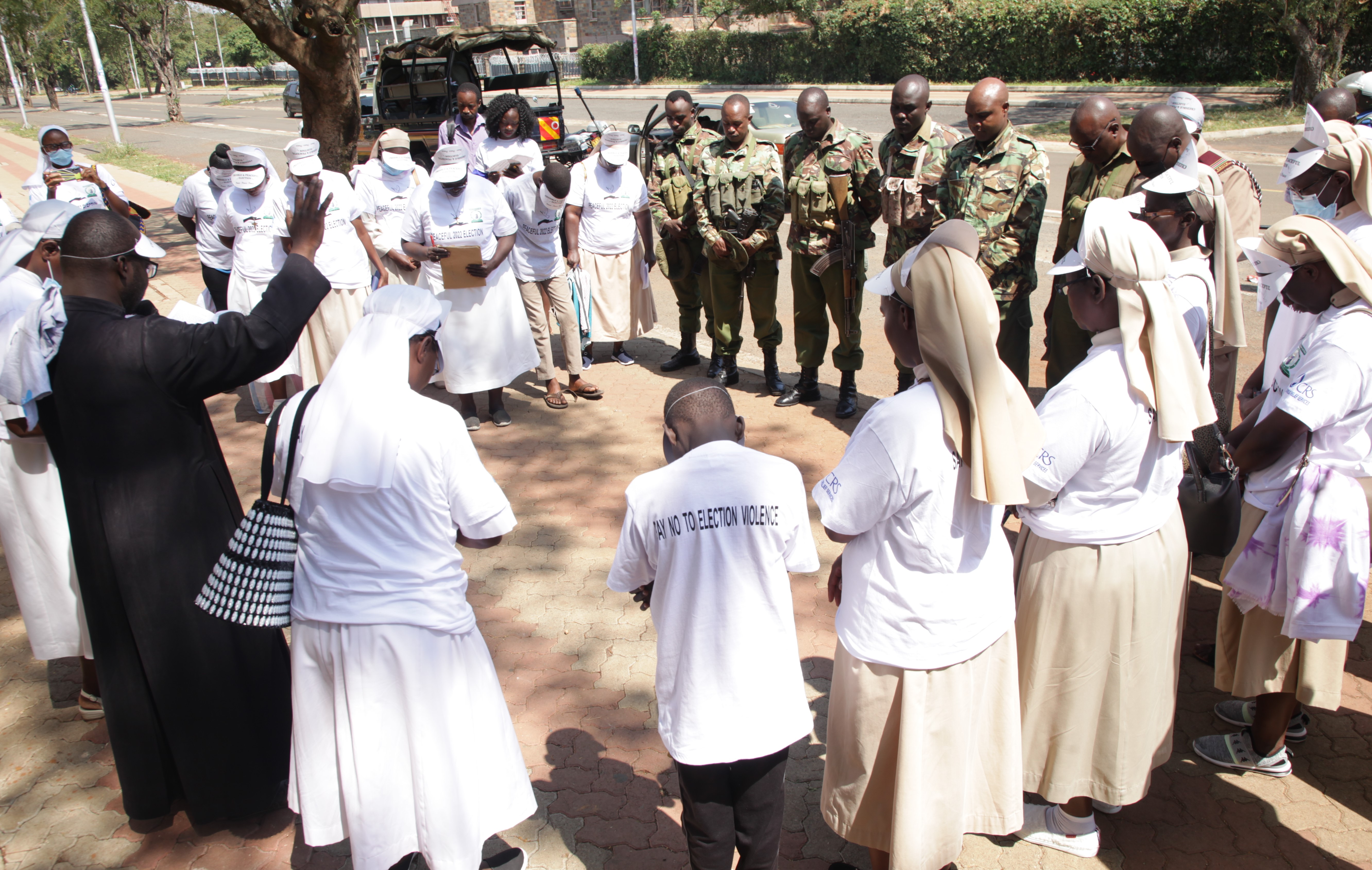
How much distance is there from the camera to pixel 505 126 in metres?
8.10

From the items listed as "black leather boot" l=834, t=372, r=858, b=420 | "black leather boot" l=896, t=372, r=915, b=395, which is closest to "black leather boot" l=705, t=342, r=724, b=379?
"black leather boot" l=834, t=372, r=858, b=420

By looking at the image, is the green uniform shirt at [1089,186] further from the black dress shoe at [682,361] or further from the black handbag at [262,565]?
the black handbag at [262,565]

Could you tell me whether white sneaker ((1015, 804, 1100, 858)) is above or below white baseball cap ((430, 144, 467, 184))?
below

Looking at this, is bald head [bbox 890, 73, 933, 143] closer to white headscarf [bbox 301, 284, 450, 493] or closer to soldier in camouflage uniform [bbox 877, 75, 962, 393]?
soldier in camouflage uniform [bbox 877, 75, 962, 393]

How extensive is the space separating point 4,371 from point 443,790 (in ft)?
6.10

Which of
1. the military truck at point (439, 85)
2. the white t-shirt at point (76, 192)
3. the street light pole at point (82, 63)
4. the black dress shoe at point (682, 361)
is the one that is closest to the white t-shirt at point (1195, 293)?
the black dress shoe at point (682, 361)

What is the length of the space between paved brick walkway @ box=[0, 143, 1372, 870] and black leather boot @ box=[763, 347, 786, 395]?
228 cm

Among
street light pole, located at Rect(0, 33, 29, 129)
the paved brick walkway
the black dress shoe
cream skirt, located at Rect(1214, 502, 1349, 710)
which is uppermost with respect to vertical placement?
street light pole, located at Rect(0, 33, 29, 129)

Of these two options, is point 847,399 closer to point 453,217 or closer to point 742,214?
point 742,214

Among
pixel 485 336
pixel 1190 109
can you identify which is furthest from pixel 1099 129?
pixel 485 336

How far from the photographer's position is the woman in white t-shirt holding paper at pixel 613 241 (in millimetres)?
7176

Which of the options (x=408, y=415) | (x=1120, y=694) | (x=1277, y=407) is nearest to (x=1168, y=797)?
(x=1120, y=694)

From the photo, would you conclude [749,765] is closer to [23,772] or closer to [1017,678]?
[1017,678]

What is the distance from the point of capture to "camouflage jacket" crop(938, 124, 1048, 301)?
523 cm
